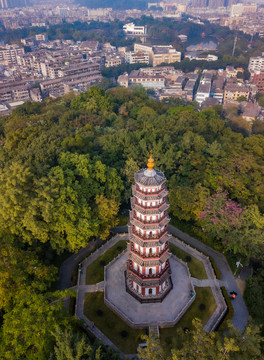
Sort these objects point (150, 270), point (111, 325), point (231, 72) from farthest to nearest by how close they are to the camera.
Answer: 1. point (231, 72)
2. point (150, 270)
3. point (111, 325)

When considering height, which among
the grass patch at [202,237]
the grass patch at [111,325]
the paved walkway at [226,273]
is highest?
the grass patch at [111,325]

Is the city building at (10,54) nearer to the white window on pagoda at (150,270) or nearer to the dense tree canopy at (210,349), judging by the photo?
the white window on pagoda at (150,270)

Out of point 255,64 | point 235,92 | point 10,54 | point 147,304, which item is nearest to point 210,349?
point 147,304

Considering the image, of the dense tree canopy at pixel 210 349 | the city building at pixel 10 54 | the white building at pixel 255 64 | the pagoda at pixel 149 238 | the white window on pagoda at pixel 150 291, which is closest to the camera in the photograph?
the dense tree canopy at pixel 210 349

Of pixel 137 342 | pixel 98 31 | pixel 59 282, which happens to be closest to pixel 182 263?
pixel 137 342

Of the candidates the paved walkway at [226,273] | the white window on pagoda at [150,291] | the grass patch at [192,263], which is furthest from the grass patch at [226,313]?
the white window on pagoda at [150,291]

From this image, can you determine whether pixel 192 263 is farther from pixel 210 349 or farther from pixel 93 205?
pixel 210 349
